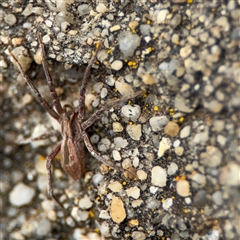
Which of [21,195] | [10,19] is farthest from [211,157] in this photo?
[10,19]

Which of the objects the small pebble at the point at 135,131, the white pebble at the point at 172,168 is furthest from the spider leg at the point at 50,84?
the white pebble at the point at 172,168

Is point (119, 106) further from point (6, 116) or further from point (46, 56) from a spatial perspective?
point (6, 116)

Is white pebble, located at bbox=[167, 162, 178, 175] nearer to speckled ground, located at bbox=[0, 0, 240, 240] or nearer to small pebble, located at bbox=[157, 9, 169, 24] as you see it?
speckled ground, located at bbox=[0, 0, 240, 240]

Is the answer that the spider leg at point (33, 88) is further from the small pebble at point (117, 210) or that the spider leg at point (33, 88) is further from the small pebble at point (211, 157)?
the small pebble at point (211, 157)

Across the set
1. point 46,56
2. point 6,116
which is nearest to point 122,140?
point 46,56

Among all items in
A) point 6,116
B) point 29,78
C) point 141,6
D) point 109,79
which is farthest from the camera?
point 6,116

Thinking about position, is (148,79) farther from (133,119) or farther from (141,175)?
(141,175)

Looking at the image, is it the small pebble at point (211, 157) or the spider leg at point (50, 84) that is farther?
the spider leg at point (50, 84)

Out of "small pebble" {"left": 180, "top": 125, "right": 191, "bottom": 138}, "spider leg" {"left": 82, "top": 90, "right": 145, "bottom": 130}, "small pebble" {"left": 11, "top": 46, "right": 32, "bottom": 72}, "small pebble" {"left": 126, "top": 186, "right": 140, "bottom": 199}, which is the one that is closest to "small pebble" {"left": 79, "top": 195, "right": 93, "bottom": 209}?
"small pebble" {"left": 126, "top": 186, "right": 140, "bottom": 199}
